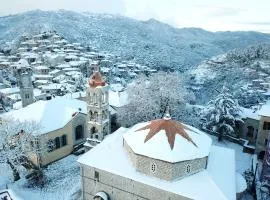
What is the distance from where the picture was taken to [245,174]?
27812 millimetres

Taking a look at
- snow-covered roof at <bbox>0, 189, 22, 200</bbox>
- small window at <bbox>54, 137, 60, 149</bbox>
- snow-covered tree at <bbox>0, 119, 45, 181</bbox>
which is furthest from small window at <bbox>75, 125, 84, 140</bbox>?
snow-covered roof at <bbox>0, 189, 22, 200</bbox>

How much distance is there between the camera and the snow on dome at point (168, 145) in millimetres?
20031

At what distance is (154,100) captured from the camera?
3806 cm

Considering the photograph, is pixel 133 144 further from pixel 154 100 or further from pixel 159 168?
pixel 154 100

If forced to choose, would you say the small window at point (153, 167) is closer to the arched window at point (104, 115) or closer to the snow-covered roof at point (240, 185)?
the snow-covered roof at point (240, 185)

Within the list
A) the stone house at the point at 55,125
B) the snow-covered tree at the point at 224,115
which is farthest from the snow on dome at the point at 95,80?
the snow-covered tree at the point at 224,115

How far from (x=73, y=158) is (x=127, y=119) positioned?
9001 millimetres

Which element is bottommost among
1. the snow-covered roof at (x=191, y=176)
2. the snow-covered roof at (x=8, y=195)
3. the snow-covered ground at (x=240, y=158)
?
the snow-covered roof at (x=8, y=195)

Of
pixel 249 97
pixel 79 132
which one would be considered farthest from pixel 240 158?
pixel 249 97

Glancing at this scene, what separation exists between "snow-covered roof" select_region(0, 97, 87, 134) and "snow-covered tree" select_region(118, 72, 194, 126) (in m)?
6.52

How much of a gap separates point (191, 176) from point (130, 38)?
476 feet

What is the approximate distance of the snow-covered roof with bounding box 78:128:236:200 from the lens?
62.3 feet

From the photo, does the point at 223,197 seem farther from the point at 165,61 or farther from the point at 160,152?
the point at 165,61

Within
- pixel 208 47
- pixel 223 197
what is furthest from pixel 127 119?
pixel 208 47
